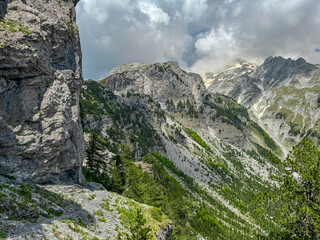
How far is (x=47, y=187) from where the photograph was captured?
28250mm

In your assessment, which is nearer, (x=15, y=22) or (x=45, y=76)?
(x=15, y=22)

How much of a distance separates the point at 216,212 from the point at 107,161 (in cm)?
7032

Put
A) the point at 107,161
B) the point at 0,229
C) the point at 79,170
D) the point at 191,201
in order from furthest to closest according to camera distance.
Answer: the point at 191,201
the point at 107,161
the point at 79,170
the point at 0,229

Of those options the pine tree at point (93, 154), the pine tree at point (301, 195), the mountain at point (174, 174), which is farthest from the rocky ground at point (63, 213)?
the pine tree at point (93, 154)

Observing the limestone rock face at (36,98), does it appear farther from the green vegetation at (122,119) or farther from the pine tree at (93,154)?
the green vegetation at (122,119)

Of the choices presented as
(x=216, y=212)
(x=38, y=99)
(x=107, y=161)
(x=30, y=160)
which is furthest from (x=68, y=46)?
(x=216, y=212)

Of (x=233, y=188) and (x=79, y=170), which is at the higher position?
(x=233, y=188)

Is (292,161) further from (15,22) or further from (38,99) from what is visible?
(15,22)

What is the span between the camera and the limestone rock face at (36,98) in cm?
2722

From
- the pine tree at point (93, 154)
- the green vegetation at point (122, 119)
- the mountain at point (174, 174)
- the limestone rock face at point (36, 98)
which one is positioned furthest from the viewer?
the green vegetation at point (122, 119)

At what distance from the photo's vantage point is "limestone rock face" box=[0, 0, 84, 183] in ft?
89.3

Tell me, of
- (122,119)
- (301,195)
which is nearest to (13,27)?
(301,195)

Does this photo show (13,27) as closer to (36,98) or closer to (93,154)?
(36,98)

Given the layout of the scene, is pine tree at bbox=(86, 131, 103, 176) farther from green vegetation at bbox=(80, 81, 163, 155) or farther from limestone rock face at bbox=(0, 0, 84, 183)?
green vegetation at bbox=(80, 81, 163, 155)
